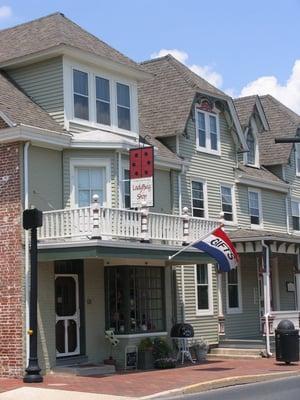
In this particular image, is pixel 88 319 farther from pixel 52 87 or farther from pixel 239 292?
pixel 239 292

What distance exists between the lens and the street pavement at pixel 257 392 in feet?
46.2

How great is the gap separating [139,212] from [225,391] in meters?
5.62

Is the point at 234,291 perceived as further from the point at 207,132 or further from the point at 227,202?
the point at 207,132

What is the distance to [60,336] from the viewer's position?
19641 mm

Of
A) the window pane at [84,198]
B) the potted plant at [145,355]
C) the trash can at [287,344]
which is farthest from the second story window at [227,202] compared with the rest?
the window pane at [84,198]

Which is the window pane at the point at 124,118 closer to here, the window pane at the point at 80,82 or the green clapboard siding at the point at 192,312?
the window pane at the point at 80,82

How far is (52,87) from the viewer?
20641 millimetres

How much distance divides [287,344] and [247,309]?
6785 mm

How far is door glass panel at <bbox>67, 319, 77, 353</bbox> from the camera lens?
19.9m

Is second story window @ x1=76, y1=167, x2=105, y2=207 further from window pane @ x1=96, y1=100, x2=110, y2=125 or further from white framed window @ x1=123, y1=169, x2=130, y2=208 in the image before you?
window pane @ x1=96, y1=100, x2=110, y2=125

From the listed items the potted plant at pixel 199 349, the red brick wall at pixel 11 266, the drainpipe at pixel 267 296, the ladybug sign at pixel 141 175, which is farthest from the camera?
the drainpipe at pixel 267 296

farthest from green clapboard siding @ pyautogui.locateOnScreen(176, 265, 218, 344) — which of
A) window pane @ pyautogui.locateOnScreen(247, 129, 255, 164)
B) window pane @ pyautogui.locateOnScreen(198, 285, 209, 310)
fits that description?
window pane @ pyautogui.locateOnScreen(247, 129, 255, 164)

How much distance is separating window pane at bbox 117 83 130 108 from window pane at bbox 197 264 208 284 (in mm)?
6356

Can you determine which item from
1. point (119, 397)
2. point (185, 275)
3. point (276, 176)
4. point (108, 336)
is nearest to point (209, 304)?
point (185, 275)
